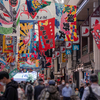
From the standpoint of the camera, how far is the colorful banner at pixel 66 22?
14.8 m

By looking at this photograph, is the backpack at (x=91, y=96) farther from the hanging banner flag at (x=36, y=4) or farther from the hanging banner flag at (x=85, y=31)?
the hanging banner flag at (x=85, y=31)

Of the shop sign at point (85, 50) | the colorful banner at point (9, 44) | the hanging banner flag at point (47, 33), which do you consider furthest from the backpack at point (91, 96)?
the shop sign at point (85, 50)

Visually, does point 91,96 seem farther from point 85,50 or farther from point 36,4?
→ point 85,50

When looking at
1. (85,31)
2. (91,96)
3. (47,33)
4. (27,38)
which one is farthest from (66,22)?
(91,96)

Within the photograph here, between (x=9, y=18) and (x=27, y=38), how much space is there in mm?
7198

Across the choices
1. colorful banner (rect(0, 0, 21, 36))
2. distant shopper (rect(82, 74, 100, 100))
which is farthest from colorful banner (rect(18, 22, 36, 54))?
distant shopper (rect(82, 74, 100, 100))

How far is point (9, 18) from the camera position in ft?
36.4

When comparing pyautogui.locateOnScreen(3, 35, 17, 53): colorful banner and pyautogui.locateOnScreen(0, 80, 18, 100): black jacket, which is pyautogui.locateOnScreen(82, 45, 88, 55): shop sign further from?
pyautogui.locateOnScreen(0, 80, 18, 100): black jacket

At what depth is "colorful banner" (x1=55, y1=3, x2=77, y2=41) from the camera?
48.6 ft

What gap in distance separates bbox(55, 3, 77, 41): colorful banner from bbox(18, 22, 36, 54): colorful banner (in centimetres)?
326

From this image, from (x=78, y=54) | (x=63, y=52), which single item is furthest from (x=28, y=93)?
(x=63, y=52)

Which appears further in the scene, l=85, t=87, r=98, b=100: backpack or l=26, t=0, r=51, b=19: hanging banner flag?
l=26, t=0, r=51, b=19: hanging banner flag

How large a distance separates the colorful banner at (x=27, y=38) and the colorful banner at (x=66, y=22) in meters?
3.26

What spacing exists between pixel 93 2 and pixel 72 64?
11.8 metres
